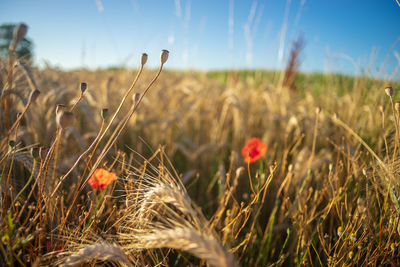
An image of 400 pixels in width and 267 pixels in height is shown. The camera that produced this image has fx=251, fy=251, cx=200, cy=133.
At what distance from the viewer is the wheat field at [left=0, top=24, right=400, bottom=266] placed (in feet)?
1.67

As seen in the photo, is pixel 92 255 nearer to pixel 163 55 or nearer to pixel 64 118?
pixel 64 118

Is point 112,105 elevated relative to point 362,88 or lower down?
lower down

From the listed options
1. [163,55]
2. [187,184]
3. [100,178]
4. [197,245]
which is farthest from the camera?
[187,184]

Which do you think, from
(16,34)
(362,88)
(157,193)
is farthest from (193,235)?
(362,88)

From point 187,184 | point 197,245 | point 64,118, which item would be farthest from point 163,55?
point 187,184

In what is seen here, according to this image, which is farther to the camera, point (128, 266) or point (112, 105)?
point (112, 105)

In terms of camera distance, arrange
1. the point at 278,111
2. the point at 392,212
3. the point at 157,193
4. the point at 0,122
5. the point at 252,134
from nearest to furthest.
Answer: the point at 157,193
the point at 392,212
the point at 0,122
the point at 252,134
the point at 278,111

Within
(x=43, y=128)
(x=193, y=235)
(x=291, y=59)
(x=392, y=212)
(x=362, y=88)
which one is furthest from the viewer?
(x=291, y=59)

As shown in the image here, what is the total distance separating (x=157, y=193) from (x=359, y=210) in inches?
22.6

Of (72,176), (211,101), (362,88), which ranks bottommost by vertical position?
(72,176)

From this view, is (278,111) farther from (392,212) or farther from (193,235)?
(193,235)

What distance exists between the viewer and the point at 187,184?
1305 millimetres

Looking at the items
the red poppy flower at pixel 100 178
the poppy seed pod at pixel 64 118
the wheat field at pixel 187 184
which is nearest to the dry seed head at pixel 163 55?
the wheat field at pixel 187 184

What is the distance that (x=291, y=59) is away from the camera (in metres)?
3.57
